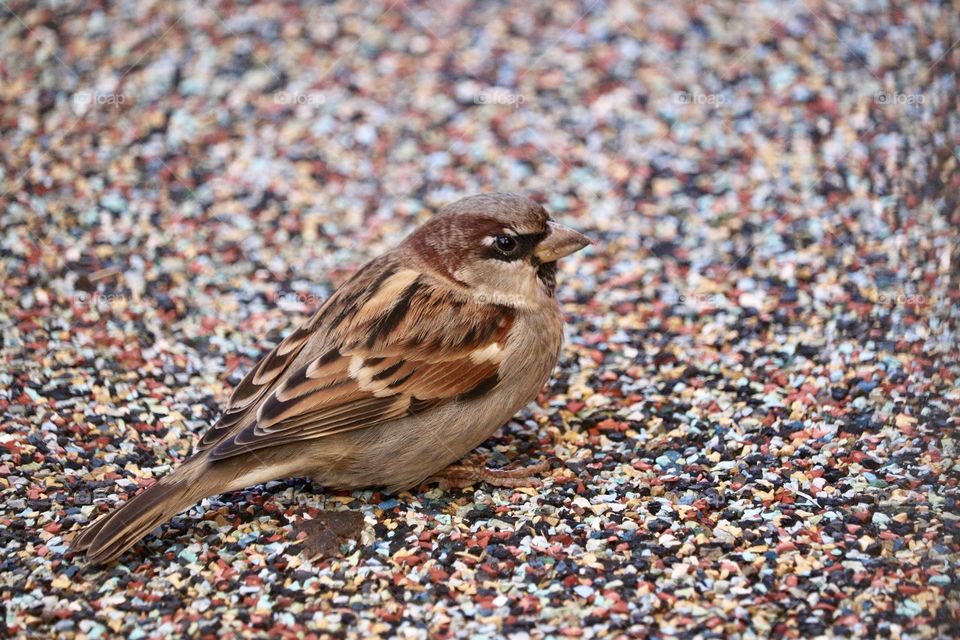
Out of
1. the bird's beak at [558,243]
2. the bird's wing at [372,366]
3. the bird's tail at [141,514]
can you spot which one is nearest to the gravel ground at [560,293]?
the bird's tail at [141,514]

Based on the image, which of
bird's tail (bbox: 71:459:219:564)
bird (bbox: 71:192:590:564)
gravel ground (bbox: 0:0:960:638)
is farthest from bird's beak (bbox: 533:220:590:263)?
bird's tail (bbox: 71:459:219:564)

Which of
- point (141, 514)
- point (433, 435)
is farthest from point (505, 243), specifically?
point (141, 514)

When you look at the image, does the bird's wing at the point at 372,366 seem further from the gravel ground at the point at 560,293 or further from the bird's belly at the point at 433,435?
A: the gravel ground at the point at 560,293

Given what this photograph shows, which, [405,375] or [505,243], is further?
[505,243]

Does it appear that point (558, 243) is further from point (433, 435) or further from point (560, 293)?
point (560, 293)

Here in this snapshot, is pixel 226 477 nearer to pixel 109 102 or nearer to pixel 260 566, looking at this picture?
pixel 260 566

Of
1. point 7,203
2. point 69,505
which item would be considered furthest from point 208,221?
point 69,505

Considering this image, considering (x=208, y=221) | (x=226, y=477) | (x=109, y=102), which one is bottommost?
(x=226, y=477)

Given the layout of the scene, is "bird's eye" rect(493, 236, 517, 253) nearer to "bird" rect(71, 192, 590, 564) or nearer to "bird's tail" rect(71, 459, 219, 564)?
"bird" rect(71, 192, 590, 564)
